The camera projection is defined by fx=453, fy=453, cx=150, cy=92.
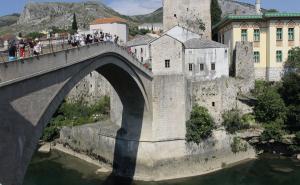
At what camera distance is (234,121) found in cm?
3684

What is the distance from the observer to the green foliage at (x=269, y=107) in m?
37.7

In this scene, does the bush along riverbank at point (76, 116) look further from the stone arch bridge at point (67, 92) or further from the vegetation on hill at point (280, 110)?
the vegetation on hill at point (280, 110)

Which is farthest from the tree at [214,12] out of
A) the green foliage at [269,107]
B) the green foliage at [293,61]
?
the green foliage at [269,107]

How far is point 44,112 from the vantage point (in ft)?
58.6

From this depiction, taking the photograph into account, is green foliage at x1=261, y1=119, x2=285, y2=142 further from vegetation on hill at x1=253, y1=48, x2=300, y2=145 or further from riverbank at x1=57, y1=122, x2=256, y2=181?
riverbank at x1=57, y1=122, x2=256, y2=181

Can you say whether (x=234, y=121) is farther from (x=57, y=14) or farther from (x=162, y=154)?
(x=57, y=14)

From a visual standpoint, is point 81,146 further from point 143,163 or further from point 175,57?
point 175,57

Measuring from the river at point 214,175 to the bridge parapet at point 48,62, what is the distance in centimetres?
1095

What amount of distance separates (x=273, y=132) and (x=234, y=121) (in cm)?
329

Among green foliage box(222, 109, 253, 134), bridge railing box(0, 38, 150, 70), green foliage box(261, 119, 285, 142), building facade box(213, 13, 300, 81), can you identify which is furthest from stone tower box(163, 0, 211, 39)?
bridge railing box(0, 38, 150, 70)

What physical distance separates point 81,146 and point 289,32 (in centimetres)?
2264

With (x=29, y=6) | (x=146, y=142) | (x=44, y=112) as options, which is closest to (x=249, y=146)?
(x=146, y=142)

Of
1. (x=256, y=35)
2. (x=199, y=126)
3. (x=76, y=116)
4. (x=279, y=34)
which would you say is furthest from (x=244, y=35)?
(x=76, y=116)

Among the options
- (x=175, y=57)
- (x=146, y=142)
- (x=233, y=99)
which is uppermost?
(x=175, y=57)
